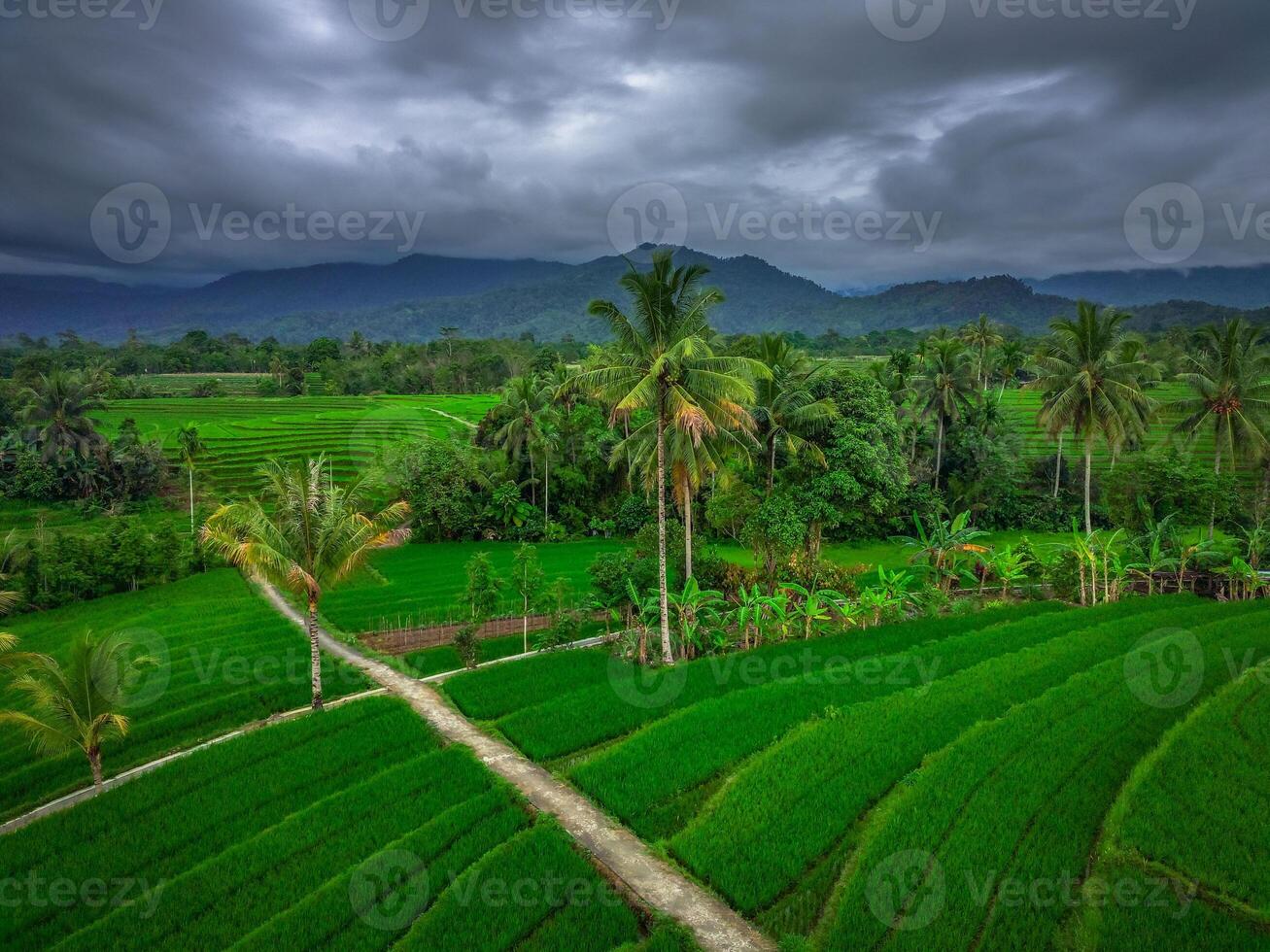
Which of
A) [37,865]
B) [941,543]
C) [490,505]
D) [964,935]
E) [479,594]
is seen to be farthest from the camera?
[490,505]

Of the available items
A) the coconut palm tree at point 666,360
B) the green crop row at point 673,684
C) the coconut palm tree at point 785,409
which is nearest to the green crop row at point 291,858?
the green crop row at point 673,684


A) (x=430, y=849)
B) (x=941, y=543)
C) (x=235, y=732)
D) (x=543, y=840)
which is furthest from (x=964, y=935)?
(x=941, y=543)

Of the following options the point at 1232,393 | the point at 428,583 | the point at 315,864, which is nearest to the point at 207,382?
the point at 428,583

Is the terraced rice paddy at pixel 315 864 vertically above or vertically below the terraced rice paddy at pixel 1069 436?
below

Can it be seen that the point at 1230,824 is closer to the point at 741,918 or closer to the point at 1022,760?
the point at 1022,760

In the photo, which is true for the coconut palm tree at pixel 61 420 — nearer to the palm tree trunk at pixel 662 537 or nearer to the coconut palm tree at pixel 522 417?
the coconut palm tree at pixel 522 417

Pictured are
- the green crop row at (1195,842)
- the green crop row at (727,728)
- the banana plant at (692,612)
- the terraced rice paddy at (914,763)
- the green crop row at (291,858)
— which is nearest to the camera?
the green crop row at (1195,842)
